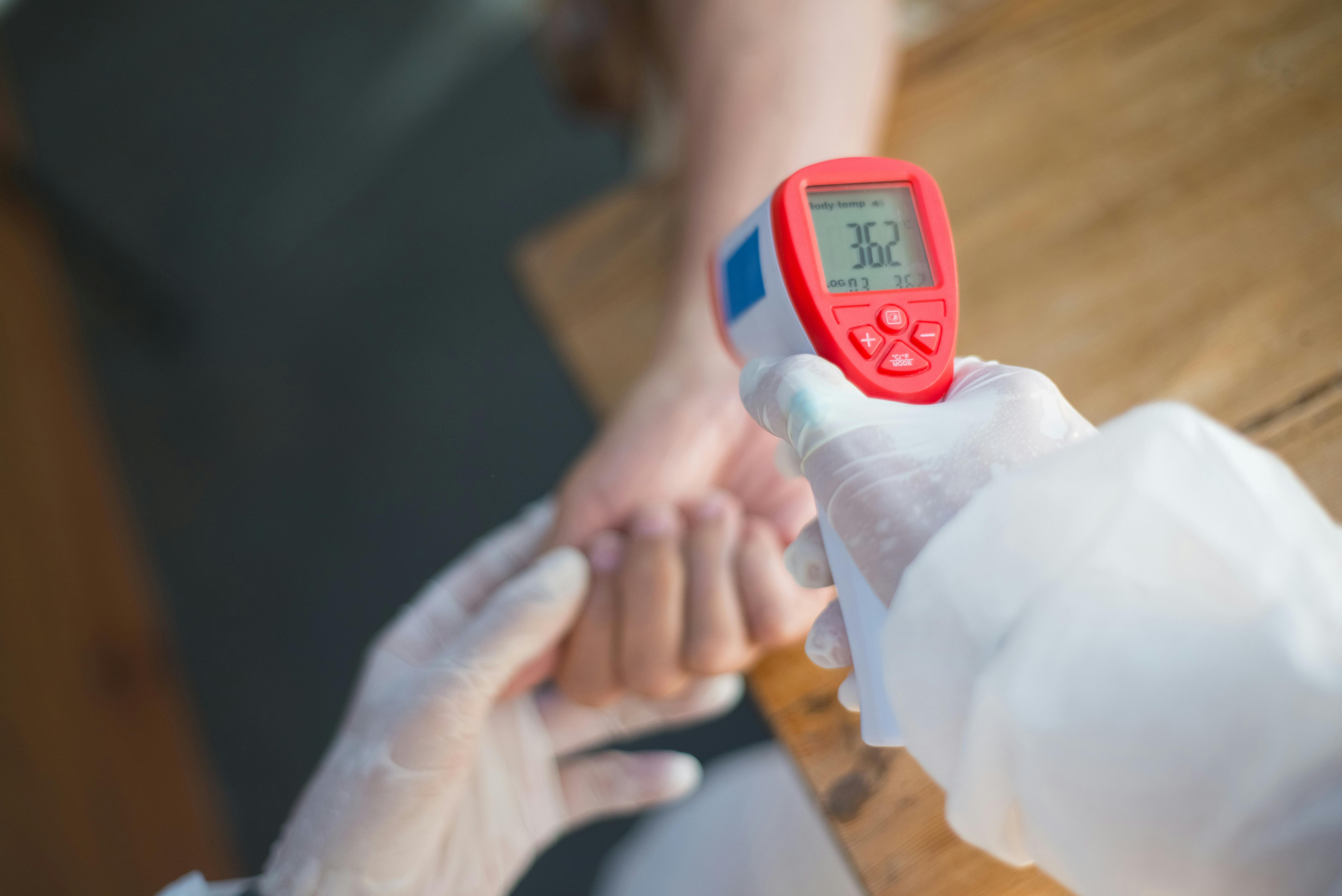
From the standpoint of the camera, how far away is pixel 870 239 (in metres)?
0.50

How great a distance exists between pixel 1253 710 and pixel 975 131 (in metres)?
0.58

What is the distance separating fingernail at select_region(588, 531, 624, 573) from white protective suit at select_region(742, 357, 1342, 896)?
352mm

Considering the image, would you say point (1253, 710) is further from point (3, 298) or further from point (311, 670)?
point (3, 298)

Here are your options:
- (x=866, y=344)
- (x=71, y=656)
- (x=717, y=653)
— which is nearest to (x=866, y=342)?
(x=866, y=344)

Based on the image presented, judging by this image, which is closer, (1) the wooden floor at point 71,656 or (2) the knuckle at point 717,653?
(2) the knuckle at point 717,653

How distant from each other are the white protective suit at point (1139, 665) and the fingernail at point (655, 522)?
322 mm

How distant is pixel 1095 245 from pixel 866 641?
427mm

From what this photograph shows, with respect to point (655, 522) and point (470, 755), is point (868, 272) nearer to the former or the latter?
point (655, 522)

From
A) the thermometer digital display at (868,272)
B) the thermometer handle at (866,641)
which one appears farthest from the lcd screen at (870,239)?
the thermometer handle at (866,641)

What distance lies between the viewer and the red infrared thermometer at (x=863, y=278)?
484 millimetres

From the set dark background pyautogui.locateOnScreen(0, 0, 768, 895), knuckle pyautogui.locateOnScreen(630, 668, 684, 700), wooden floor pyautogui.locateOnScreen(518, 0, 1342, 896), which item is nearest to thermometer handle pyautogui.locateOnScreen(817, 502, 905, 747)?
wooden floor pyautogui.locateOnScreen(518, 0, 1342, 896)

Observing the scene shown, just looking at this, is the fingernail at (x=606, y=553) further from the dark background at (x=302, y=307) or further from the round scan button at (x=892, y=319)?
the dark background at (x=302, y=307)

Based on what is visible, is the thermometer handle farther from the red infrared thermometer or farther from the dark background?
the dark background

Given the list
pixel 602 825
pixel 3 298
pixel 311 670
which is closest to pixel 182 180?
pixel 3 298
